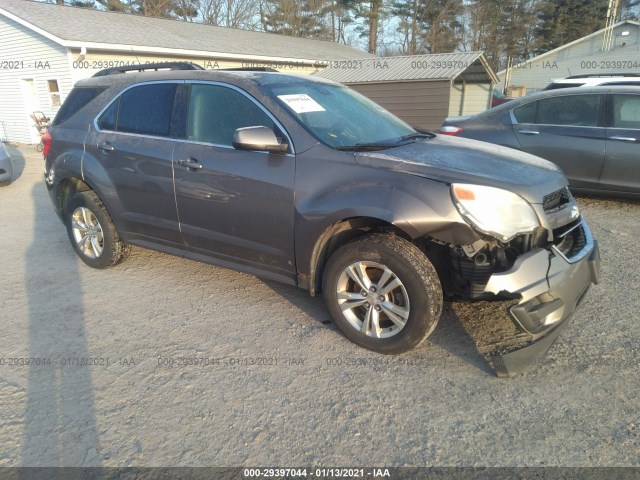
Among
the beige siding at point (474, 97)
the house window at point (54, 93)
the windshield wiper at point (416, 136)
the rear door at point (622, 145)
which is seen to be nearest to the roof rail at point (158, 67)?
the windshield wiper at point (416, 136)

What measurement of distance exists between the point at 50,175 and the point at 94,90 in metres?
1.05

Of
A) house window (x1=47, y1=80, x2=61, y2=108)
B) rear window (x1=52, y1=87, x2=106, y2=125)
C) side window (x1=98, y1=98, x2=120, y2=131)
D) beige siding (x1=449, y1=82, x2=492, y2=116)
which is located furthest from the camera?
beige siding (x1=449, y1=82, x2=492, y2=116)

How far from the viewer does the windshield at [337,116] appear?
131 inches

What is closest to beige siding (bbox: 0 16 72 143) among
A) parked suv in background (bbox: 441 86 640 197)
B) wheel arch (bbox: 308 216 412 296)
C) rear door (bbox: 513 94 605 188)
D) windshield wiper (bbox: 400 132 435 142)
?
parked suv in background (bbox: 441 86 640 197)

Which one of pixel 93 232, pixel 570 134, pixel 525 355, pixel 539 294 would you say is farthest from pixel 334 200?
pixel 570 134

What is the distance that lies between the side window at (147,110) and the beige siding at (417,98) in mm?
10862

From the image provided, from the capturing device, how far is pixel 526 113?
6.38m

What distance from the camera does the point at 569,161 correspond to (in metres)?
5.96

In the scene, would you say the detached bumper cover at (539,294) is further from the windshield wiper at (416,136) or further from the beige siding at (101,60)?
the beige siding at (101,60)

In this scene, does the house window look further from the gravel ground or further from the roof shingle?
the gravel ground

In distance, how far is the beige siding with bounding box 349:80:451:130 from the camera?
1408 centimetres

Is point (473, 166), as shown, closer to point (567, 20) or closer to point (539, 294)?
point (539, 294)

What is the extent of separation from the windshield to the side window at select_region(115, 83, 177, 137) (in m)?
0.99

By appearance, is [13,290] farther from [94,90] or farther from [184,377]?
[184,377]
